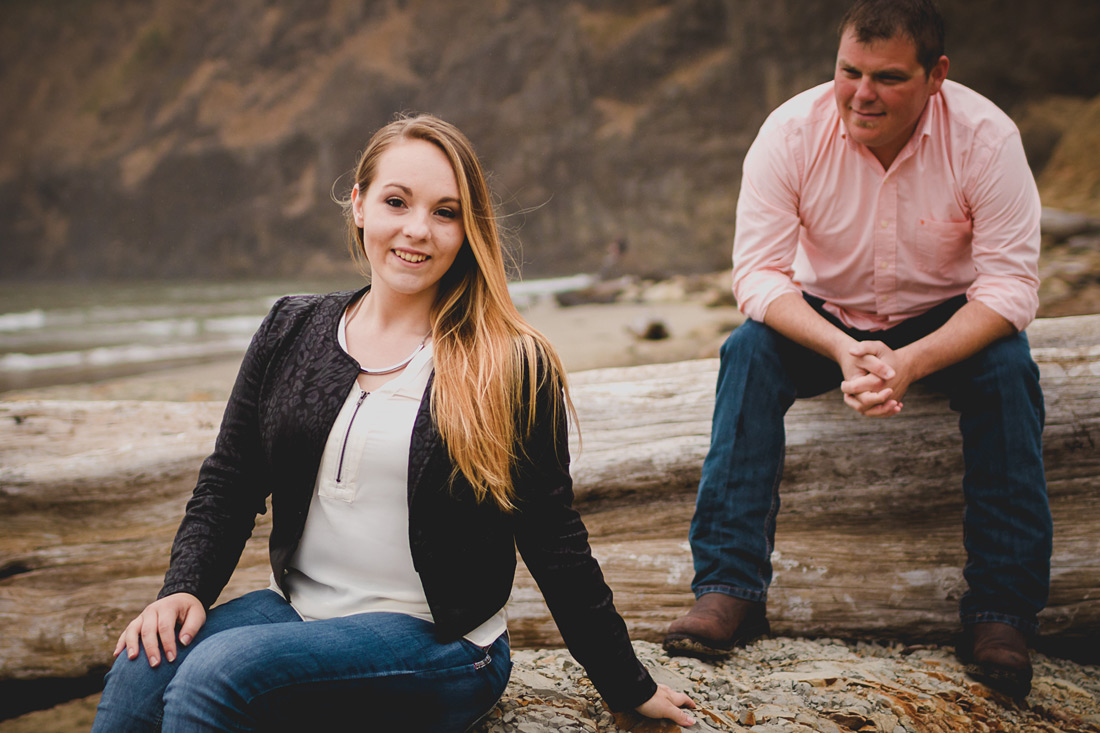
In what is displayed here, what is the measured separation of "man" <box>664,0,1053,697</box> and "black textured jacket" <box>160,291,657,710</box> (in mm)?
597

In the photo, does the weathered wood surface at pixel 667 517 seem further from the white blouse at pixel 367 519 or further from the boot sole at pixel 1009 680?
the white blouse at pixel 367 519

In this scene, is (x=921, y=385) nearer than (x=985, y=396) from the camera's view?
No

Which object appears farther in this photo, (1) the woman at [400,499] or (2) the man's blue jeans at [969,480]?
(2) the man's blue jeans at [969,480]

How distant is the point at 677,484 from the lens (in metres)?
2.80

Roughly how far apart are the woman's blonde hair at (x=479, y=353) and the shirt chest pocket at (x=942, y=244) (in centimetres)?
136

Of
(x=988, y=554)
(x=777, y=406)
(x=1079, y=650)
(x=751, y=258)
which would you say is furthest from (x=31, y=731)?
(x=1079, y=650)

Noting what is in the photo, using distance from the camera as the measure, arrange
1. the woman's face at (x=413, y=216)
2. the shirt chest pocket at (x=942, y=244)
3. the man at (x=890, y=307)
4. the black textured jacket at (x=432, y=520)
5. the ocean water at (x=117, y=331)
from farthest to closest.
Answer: the ocean water at (x=117, y=331), the shirt chest pocket at (x=942, y=244), the man at (x=890, y=307), the woman's face at (x=413, y=216), the black textured jacket at (x=432, y=520)

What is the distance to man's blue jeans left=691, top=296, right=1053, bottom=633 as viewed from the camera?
2.15 meters

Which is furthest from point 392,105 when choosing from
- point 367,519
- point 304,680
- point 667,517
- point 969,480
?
point 304,680

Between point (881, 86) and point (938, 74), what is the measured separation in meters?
0.21

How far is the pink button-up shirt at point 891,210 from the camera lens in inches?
92.4

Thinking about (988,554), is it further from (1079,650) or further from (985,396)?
(1079,650)

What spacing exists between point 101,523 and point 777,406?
95.7 inches

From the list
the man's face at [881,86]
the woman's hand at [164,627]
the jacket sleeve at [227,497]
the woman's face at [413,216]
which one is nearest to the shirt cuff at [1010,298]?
the man's face at [881,86]
